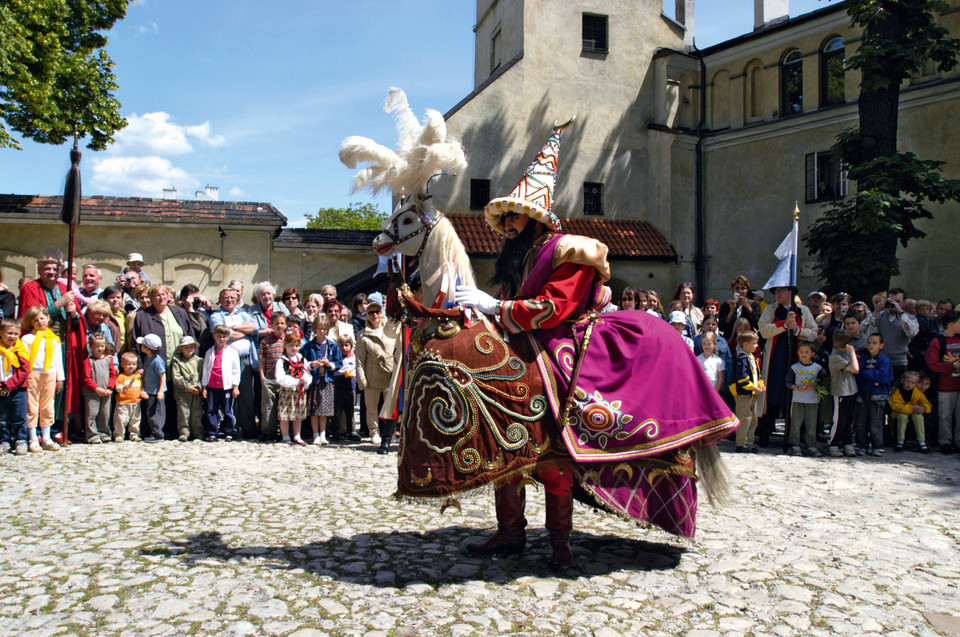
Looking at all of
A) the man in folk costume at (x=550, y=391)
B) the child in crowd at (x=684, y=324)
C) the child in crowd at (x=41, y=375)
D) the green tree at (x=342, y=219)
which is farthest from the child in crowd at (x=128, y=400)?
the green tree at (x=342, y=219)

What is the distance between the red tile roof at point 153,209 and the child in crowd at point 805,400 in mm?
14390

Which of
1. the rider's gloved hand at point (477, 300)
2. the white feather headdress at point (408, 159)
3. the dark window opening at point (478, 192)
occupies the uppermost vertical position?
the dark window opening at point (478, 192)

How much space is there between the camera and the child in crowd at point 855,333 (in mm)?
8766

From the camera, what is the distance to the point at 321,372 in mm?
9188

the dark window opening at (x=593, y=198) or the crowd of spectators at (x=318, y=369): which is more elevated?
the dark window opening at (x=593, y=198)

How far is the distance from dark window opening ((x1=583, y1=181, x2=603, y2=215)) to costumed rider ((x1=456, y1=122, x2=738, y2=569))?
18.1 meters

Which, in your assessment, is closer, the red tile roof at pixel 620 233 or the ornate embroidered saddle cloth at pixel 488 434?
the ornate embroidered saddle cloth at pixel 488 434

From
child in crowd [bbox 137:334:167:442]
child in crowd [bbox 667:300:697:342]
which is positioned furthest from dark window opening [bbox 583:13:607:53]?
child in crowd [bbox 137:334:167:442]

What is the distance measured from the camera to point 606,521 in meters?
5.04

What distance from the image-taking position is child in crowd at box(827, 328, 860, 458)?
27.4 ft

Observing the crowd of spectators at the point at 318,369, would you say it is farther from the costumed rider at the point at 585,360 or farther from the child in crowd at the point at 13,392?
the costumed rider at the point at 585,360

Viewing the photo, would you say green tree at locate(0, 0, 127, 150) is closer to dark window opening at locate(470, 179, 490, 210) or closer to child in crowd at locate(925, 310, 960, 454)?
dark window opening at locate(470, 179, 490, 210)

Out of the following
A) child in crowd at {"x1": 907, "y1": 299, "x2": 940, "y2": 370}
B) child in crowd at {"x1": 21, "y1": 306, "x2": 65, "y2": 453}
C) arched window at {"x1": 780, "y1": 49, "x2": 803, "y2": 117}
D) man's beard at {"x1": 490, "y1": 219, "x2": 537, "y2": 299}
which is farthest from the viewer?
arched window at {"x1": 780, "y1": 49, "x2": 803, "y2": 117}

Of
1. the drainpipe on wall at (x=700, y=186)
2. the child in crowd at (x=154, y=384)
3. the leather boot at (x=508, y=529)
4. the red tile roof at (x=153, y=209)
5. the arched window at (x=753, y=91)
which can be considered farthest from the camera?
the drainpipe on wall at (x=700, y=186)
